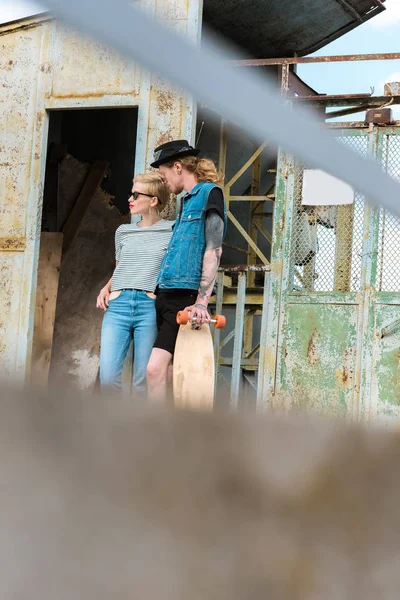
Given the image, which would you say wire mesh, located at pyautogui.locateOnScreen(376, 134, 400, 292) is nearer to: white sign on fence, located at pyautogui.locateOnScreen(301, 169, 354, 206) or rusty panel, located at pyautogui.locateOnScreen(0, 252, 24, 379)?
white sign on fence, located at pyautogui.locateOnScreen(301, 169, 354, 206)

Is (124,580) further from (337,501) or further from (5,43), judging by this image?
(5,43)

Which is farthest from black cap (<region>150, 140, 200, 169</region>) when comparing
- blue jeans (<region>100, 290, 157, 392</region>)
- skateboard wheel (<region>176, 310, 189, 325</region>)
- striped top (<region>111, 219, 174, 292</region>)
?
skateboard wheel (<region>176, 310, 189, 325</region>)

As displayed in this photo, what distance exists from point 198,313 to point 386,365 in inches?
121

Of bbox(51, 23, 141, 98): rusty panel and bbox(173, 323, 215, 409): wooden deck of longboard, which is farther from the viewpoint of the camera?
bbox(51, 23, 141, 98): rusty panel

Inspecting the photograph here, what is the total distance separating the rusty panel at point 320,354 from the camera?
692cm

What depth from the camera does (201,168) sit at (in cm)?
464

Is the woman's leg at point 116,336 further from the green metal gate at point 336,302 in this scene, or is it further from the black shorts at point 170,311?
the green metal gate at point 336,302

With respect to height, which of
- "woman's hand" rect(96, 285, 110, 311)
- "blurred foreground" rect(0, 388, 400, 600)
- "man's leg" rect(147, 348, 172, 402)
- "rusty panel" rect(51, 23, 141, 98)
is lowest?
"man's leg" rect(147, 348, 172, 402)

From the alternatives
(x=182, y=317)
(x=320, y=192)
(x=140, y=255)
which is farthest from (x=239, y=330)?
(x=182, y=317)

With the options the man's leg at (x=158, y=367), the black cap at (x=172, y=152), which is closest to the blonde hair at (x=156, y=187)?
the black cap at (x=172, y=152)

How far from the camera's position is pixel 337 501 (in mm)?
323

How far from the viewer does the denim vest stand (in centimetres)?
440

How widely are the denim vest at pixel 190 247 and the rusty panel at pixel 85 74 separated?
7.32 feet

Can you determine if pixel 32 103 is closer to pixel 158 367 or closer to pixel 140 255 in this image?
pixel 140 255
